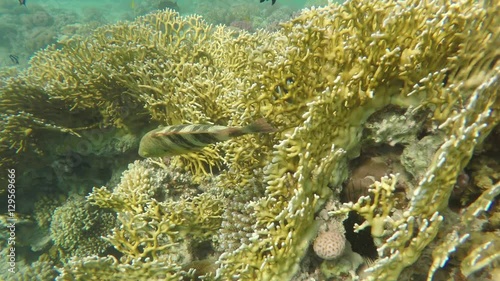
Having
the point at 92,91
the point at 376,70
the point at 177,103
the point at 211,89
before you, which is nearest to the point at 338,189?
the point at 376,70

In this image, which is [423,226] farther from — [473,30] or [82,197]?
[82,197]

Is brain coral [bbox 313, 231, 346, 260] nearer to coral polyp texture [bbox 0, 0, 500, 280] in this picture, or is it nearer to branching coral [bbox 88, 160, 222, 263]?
coral polyp texture [bbox 0, 0, 500, 280]

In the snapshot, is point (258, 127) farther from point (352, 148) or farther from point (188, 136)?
point (352, 148)

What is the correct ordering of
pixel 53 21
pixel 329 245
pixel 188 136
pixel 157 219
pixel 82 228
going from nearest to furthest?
pixel 329 245 → pixel 188 136 → pixel 157 219 → pixel 82 228 → pixel 53 21

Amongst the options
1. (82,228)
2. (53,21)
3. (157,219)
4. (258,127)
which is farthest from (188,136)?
(53,21)

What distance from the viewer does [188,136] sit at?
7.84 feet

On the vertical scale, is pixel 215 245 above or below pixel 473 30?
below

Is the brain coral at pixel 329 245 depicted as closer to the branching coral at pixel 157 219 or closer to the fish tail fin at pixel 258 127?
the fish tail fin at pixel 258 127

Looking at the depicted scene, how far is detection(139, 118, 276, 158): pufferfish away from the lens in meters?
2.01

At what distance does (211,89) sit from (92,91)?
230cm

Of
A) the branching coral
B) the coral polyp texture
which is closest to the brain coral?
the coral polyp texture

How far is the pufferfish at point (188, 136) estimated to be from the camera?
201cm

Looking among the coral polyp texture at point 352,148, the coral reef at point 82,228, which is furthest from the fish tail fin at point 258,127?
the coral reef at point 82,228

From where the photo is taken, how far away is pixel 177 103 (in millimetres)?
3879
